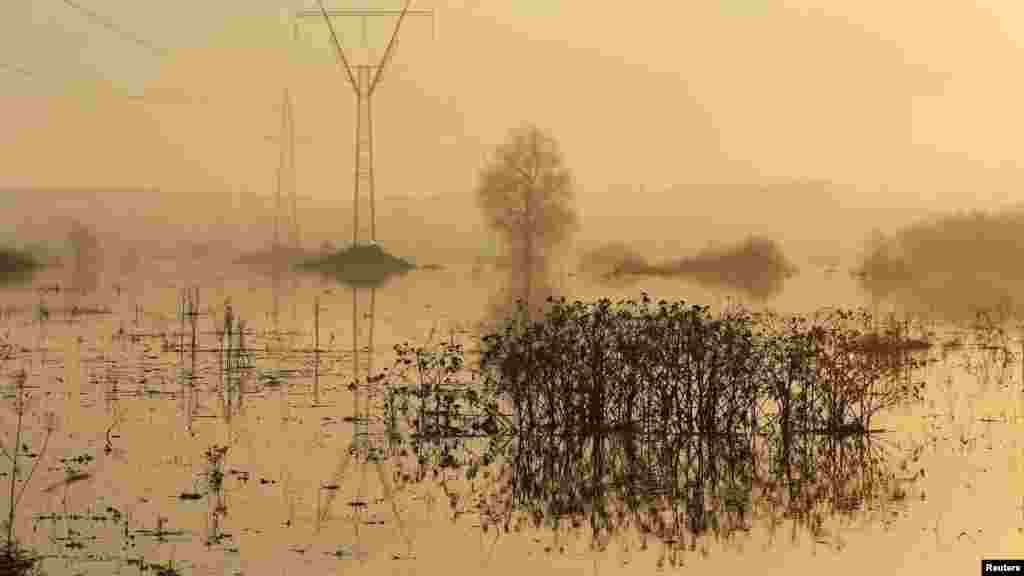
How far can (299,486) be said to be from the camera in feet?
38.0

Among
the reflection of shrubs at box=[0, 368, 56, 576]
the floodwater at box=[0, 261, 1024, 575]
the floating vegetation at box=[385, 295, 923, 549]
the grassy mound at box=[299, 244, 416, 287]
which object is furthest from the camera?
the grassy mound at box=[299, 244, 416, 287]

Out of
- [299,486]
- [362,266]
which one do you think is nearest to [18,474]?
[299,486]

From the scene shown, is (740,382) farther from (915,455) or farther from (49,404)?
(49,404)

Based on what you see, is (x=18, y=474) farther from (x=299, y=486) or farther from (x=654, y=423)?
(x=654, y=423)

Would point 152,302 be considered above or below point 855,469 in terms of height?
above

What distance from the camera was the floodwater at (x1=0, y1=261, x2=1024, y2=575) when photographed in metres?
9.48

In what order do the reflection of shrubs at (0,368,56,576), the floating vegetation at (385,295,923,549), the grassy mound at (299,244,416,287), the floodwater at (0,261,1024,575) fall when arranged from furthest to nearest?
the grassy mound at (299,244,416,287) → the floating vegetation at (385,295,923,549) → the floodwater at (0,261,1024,575) → the reflection of shrubs at (0,368,56,576)

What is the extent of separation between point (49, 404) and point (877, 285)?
3804 centimetres

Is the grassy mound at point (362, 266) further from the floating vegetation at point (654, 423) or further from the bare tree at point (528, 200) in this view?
the floating vegetation at point (654, 423)

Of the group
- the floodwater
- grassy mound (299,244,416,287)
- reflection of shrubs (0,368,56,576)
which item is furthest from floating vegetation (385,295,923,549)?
grassy mound (299,244,416,287)

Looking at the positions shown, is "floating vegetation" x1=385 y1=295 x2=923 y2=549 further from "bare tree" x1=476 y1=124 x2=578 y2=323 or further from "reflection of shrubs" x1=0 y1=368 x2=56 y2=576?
"bare tree" x1=476 y1=124 x2=578 y2=323

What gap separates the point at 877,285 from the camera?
162 ft

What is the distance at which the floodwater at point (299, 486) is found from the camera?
9.48m

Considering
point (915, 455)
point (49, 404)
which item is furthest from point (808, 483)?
point (49, 404)
